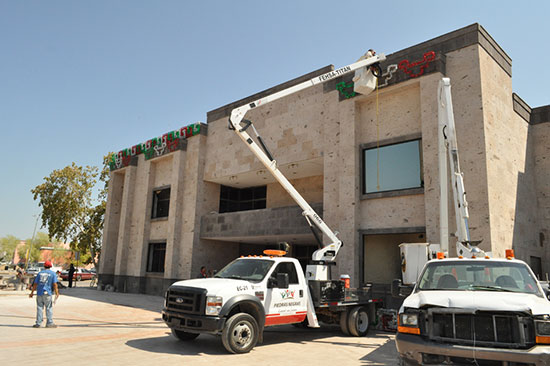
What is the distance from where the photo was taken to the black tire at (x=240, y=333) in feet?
27.6

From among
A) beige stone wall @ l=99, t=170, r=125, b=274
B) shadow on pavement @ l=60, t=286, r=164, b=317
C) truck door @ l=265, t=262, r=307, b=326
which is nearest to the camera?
truck door @ l=265, t=262, r=307, b=326

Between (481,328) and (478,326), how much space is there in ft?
0.14

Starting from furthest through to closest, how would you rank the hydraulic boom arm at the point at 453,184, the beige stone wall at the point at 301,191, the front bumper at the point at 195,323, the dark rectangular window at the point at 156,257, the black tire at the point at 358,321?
the dark rectangular window at the point at 156,257
the beige stone wall at the point at 301,191
the black tire at the point at 358,321
the hydraulic boom arm at the point at 453,184
the front bumper at the point at 195,323

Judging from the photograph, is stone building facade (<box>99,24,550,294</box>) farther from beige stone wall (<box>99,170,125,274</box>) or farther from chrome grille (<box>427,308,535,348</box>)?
beige stone wall (<box>99,170,125,274</box>)

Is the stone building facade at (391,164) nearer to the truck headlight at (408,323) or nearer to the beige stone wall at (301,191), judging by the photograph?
A: the beige stone wall at (301,191)

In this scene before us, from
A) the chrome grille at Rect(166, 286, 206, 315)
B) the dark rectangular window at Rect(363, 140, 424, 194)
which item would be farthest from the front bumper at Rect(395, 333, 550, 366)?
the dark rectangular window at Rect(363, 140, 424, 194)

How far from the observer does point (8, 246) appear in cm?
11406

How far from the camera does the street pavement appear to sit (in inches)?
309

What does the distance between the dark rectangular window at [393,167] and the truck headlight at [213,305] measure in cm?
958

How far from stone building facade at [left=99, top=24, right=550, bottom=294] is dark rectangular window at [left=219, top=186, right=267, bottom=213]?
1.83 metres

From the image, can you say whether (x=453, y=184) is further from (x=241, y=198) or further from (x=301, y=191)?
(x=241, y=198)

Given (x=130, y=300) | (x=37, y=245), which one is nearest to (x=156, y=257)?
(x=130, y=300)

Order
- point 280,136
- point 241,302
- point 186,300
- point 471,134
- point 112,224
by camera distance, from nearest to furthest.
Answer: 1. point 241,302
2. point 186,300
3. point 471,134
4. point 280,136
5. point 112,224

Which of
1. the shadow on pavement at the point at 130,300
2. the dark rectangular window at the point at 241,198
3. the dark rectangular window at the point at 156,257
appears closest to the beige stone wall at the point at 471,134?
the shadow on pavement at the point at 130,300
